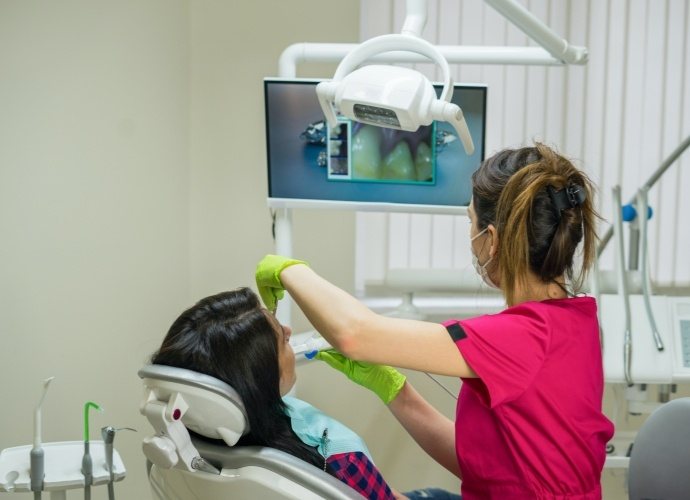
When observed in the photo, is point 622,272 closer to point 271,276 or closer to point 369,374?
point 369,374

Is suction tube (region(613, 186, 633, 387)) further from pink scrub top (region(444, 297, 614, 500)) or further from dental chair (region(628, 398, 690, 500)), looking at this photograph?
pink scrub top (region(444, 297, 614, 500))

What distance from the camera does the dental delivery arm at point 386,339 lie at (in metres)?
1.18

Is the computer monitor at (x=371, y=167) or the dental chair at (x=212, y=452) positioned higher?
the computer monitor at (x=371, y=167)

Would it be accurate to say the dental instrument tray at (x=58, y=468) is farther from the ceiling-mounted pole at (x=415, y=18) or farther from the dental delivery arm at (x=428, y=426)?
the ceiling-mounted pole at (x=415, y=18)

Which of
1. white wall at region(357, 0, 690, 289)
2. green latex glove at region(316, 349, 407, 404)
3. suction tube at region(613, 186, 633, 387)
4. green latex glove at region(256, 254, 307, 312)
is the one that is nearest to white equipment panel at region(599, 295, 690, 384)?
suction tube at region(613, 186, 633, 387)

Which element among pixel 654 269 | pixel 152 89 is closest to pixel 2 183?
pixel 152 89

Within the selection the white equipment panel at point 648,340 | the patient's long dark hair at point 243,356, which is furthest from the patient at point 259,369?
the white equipment panel at point 648,340

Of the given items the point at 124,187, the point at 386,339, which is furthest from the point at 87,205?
the point at 386,339

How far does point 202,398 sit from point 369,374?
1.71ft

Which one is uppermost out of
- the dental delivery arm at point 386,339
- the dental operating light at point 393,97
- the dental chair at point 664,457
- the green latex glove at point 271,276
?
the dental operating light at point 393,97

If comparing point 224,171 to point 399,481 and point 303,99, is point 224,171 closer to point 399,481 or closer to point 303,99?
point 303,99

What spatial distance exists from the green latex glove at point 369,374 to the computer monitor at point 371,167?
710 millimetres

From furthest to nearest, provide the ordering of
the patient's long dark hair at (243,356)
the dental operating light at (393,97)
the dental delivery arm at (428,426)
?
1. the dental delivery arm at (428,426)
2. the dental operating light at (393,97)
3. the patient's long dark hair at (243,356)

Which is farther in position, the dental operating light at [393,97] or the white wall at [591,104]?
the white wall at [591,104]
